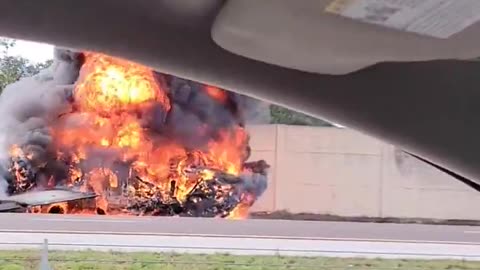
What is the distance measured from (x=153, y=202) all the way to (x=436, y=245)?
1615 millimetres

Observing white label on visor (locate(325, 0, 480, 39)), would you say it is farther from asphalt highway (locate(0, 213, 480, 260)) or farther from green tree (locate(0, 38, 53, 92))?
green tree (locate(0, 38, 53, 92))

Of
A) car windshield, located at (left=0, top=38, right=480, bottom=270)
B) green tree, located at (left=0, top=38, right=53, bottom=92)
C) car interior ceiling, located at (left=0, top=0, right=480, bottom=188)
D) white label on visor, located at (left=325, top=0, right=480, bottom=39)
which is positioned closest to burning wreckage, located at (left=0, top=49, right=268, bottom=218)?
car windshield, located at (left=0, top=38, right=480, bottom=270)

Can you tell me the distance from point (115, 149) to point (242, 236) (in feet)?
3.35

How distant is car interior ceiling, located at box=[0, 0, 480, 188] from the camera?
411 mm

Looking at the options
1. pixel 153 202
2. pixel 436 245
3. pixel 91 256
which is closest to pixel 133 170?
pixel 153 202

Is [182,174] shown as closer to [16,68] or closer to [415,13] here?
[16,68]

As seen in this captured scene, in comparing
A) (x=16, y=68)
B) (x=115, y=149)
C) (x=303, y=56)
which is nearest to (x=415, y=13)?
(x=303, y=56)

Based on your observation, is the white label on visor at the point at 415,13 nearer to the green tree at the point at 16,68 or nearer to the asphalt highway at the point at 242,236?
the asphalt highway at the point at 242,236

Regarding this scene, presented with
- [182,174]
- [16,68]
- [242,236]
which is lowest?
[242,236]

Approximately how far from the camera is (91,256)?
275 cm

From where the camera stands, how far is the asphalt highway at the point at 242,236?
3.01 m

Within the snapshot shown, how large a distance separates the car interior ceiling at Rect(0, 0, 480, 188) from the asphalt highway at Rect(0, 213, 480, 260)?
2225 millimetres

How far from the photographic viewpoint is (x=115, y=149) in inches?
156

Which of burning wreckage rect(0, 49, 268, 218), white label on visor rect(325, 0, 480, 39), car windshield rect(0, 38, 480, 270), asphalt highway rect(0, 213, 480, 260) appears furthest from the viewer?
burning wreckage rect(0, 49, 268, 218)
